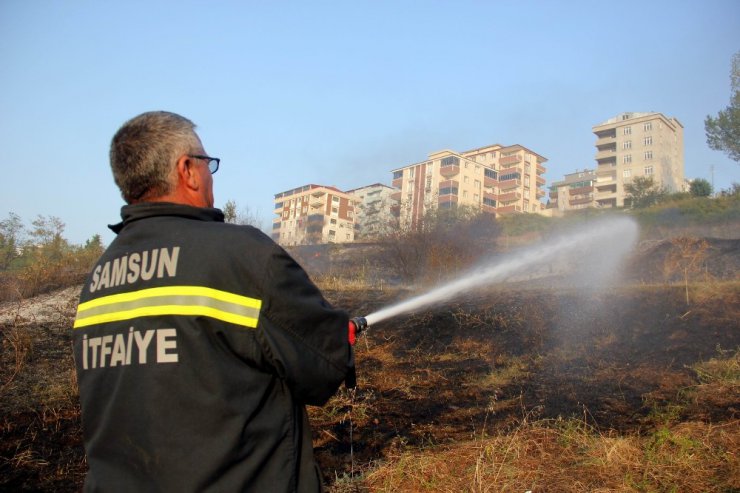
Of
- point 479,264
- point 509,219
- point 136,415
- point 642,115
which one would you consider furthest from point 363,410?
point 642,115

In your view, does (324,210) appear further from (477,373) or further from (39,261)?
(477,373)

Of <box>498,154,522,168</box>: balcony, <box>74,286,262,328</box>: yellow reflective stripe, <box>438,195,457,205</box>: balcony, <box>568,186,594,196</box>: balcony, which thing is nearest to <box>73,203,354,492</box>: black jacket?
<box>74,286,262,328</box>: yellow reflective stripe

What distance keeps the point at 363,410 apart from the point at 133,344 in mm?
3902

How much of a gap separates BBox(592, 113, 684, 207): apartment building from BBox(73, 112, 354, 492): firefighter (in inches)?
2749

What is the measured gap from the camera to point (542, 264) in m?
19.6

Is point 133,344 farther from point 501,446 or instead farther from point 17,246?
point 17,246

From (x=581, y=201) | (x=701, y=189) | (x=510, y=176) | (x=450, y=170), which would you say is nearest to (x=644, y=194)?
(x=701, y=189)

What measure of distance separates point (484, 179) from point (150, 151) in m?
79.2

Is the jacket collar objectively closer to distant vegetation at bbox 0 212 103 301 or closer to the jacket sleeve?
the jacket sleeve

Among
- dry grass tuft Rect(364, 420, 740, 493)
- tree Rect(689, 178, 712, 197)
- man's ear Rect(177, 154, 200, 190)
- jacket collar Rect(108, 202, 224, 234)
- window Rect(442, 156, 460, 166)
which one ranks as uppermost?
window Rect(442, 156, 460, 166)

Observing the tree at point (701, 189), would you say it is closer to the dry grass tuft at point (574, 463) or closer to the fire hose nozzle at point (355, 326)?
the dry grass tuft at point (574, 463)

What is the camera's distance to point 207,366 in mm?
1362

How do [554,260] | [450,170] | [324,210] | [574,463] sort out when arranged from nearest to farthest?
1. [574,463]
2. [554,260]
3. [450,170]
4. [324,210]

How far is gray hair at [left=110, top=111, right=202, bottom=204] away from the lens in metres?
1.59
